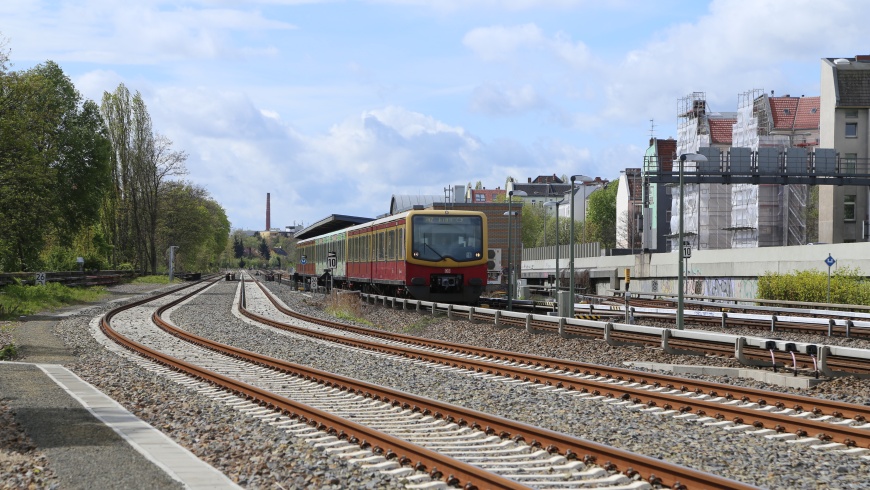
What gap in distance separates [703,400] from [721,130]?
76.7 metres

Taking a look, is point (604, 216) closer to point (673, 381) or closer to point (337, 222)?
point (337, 222)

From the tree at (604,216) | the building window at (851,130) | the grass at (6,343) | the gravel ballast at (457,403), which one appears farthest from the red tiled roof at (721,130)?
the grass at (6,343)

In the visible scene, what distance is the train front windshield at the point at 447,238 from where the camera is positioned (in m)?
30.3

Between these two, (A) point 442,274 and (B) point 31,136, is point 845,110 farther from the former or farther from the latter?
(B) point 31,136

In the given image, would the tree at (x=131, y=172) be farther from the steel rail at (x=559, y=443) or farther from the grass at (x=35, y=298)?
the steel rail at (x=559, y=443)

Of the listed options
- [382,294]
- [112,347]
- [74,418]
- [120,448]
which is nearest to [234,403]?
[74,418]

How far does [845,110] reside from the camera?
6028 centimetres

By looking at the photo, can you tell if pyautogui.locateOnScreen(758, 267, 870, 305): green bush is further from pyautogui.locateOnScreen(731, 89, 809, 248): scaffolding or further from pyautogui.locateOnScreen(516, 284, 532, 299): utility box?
pyautogui.locateOnScreen(731, 89, 809, 248): scaffolding

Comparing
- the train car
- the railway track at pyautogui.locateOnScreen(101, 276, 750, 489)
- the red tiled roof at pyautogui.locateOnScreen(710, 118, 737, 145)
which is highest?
the red tiled roof at pyautogui.locateOnScreen(710, 118, 737, 145)

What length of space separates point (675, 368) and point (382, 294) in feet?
72.0

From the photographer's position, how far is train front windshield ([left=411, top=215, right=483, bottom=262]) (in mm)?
30328

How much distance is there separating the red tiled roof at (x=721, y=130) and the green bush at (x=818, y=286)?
46.5m

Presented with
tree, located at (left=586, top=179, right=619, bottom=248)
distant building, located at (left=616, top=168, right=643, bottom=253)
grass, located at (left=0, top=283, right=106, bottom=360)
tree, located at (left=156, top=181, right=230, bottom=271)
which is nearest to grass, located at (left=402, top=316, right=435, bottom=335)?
grass, located at (left=0, top=283, right=106, bottom=360)

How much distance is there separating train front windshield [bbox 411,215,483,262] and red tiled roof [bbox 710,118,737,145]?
187 ft
